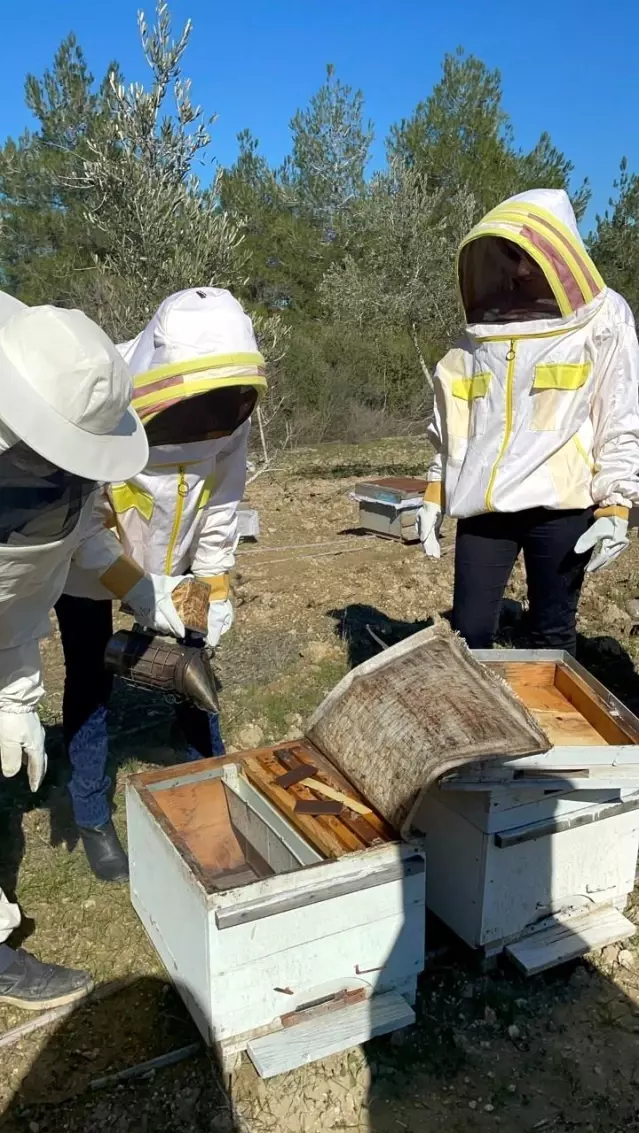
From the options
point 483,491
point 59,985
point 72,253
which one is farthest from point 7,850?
point 72,253

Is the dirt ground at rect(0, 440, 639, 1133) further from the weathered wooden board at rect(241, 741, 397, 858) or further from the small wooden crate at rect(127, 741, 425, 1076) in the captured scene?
the weathered wooden board at rect(241, 741, 397, 858)

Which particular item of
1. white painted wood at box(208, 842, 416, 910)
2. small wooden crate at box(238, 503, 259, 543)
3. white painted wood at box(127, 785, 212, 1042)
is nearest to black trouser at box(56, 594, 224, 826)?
white painted wood at box(127, 785, 212, 1042)

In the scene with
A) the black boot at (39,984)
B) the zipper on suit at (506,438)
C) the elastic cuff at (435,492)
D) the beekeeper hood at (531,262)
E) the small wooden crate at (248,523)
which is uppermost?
the beekeeper hood at (531,262)

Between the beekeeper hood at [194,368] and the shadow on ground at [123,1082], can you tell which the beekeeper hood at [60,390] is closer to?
the beekeeper hood at [194,368]

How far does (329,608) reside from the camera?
5203 mm

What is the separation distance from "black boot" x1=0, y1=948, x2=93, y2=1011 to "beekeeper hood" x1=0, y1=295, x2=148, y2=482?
145 centimetres

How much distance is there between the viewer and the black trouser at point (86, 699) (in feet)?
8.11

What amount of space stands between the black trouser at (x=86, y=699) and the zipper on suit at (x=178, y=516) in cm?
25

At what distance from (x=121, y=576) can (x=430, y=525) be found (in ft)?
4.51

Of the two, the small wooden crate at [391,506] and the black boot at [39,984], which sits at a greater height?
the small wooden crate at [391,506]

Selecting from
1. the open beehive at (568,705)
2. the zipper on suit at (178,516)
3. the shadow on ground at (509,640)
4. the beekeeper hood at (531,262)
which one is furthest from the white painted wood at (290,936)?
the shadow on ground at (509,640)

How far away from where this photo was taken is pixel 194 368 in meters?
2.16

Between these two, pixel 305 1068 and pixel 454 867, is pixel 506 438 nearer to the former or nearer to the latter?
pixel 454 867

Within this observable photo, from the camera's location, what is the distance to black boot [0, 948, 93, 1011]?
2.11 m
